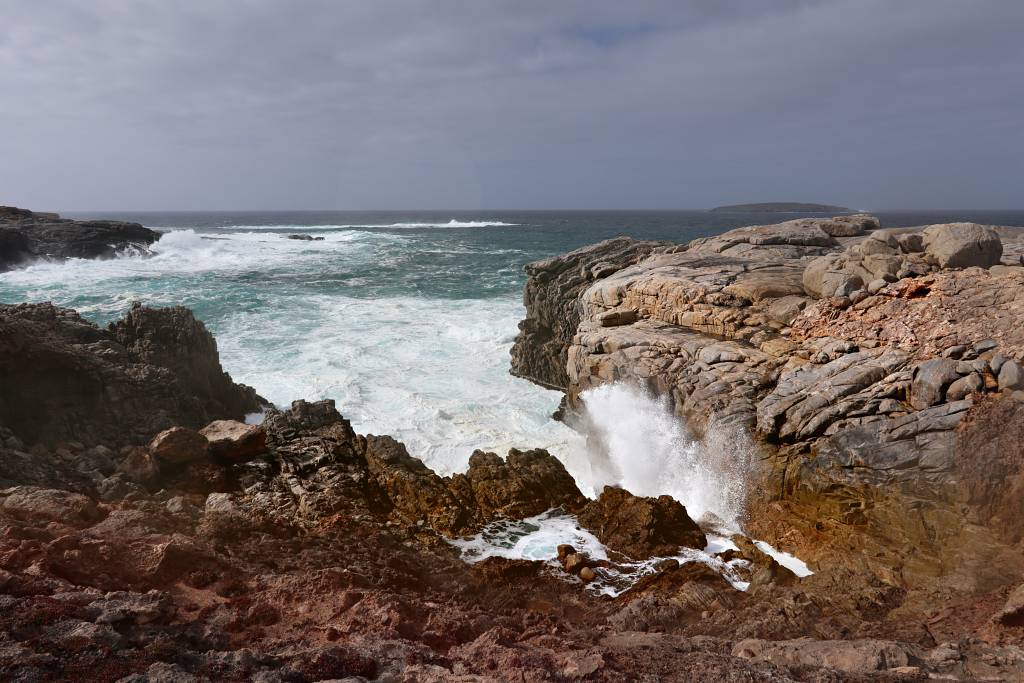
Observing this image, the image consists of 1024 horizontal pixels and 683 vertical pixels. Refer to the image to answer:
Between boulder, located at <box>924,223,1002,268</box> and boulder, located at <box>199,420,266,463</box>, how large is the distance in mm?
13828

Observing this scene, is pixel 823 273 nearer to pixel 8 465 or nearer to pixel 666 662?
pixel 666 662

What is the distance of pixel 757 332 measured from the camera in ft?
38.5

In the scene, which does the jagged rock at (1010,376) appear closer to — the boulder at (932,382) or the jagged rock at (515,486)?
the boulder at (932,382)

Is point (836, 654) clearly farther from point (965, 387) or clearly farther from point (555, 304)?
point (555, 304)

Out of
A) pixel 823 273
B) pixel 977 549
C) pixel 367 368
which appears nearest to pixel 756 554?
pixel 977 549

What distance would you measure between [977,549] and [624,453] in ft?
20.2

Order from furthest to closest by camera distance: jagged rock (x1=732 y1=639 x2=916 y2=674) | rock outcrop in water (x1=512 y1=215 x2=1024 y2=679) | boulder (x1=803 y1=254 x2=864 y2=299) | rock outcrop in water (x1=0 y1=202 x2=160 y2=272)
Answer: rock outcrop in water (x1=0 y1=202 x2=160 y2=272)
boulder (x1=803 y1=254 x2=864 y2=299)
rock outcrop in water (x1=512 y1=215 x2=1024 y2=679)
jagged rock (x1=732 y1=639 x2=916 y2=674)

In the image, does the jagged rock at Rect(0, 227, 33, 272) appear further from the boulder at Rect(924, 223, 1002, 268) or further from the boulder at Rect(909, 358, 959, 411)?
the boulder at Rect(924, 223, 1002, 268)

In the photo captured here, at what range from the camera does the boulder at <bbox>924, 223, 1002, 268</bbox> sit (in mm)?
11211

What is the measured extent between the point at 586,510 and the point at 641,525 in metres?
1.04

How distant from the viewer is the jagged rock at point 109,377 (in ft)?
31.8

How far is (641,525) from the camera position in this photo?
847cm

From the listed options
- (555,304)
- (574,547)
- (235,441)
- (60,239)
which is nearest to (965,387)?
(574,547)

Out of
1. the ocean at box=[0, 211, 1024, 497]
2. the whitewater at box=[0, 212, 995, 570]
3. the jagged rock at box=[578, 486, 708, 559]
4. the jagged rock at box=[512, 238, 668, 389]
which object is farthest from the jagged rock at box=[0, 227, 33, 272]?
the jagged rock at box=[578, 486, 708, 559]
